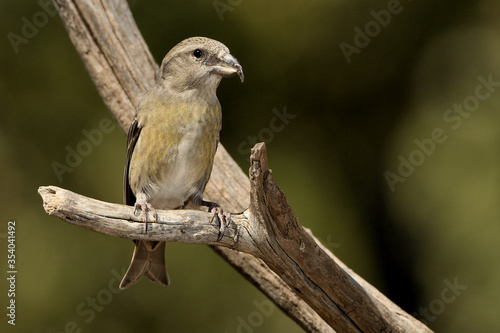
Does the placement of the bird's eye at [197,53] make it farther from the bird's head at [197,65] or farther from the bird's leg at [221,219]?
the bird's leg at [221,219]

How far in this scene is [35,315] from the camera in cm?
409

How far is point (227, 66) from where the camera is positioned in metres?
2.77

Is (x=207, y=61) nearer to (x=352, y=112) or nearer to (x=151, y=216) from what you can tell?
(x=151, y=216)

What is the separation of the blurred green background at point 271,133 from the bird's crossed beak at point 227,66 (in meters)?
1.32

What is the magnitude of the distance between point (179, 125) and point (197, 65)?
0.30m

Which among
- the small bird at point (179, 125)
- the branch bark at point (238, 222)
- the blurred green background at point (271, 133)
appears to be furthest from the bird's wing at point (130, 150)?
the blurred green background at point (271, 133)

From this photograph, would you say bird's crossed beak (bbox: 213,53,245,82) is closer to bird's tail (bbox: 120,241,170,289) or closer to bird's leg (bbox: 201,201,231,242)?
bird's leg (bbox: 201,201,231,242)

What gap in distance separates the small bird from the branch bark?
37cm

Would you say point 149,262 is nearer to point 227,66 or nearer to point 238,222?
point 238,222

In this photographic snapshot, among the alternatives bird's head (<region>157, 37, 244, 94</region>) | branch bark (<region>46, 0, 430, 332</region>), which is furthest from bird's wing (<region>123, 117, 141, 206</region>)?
branch bark (<region>46, 0, 430, 332</region>)

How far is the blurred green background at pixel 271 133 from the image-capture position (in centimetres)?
402

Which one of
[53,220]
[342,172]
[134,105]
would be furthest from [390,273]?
[53,220]

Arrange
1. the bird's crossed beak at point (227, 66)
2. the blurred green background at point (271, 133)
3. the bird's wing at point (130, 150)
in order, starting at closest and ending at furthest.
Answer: the bird's crossed beak at point (227, 66)
the bird's wing at point (130, 150)
the blurred green background at point (271, 133)

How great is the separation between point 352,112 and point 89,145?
1.83 meters
